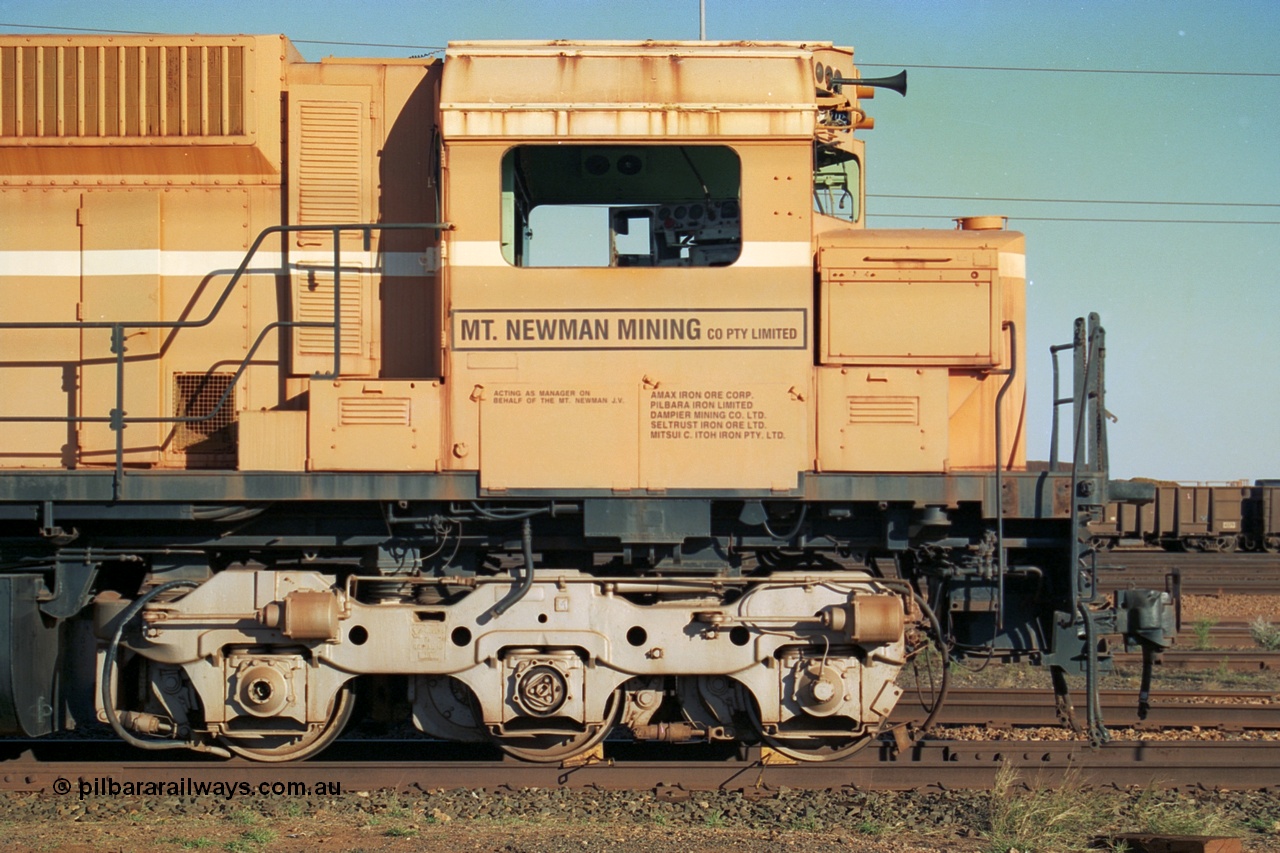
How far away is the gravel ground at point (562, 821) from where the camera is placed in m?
5.99

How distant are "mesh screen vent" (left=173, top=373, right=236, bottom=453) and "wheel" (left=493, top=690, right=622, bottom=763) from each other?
2556 millimetres

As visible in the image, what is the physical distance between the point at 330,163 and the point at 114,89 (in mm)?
1484

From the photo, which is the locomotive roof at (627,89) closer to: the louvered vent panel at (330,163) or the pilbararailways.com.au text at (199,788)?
the louvered vent panel at (330,163)

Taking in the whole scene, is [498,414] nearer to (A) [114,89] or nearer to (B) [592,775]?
(B) [592,775]

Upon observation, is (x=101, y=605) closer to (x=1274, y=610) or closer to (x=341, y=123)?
(x=341, y=123)

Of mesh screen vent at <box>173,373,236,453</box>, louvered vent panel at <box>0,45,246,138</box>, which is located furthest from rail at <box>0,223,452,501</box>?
louvered vent panel at <box>0,45,246,138</box>

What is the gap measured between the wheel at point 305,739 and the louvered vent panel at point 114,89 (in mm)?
3675

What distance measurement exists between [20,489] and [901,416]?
17.0ft

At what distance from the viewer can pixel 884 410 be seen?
6.71 meters

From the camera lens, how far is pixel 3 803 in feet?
22.1

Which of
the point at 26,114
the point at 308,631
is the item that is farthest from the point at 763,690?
the point at 26,114

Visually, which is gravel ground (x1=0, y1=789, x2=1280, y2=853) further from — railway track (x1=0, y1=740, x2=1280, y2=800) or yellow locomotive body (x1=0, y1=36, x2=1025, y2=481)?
yellow locomotive body (x1=0, y1=36, x2=1025, y2=481)

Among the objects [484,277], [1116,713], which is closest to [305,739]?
[484,277]

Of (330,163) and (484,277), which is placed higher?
(330,163)
